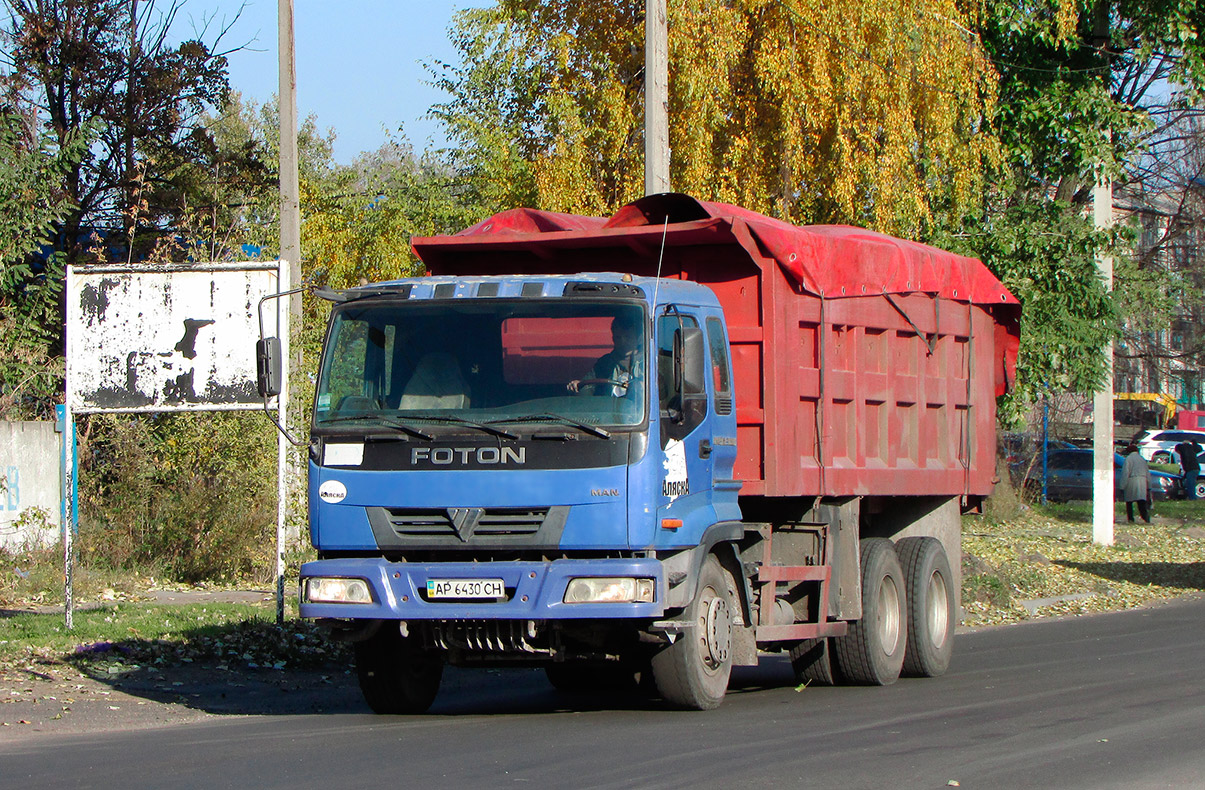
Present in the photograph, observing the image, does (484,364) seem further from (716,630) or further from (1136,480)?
(1136,480)

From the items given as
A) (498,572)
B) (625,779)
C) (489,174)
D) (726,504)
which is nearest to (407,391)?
(498,572)

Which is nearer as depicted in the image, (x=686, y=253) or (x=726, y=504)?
(x=726, y=504)

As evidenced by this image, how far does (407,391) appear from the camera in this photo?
27.9 feet

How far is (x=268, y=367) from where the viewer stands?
880 centimetres

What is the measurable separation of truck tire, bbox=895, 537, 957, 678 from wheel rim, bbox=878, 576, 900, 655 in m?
0.19

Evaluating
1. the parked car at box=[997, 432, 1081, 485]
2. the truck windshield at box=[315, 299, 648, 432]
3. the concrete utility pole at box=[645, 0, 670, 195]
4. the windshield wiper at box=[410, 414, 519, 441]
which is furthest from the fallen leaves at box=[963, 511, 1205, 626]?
the windshield wiper at box=[410, 414, 519, 441]

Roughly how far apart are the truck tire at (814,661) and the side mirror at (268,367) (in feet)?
14.6

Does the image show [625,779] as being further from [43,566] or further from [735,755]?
[43,566]

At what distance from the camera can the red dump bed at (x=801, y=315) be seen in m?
9.54

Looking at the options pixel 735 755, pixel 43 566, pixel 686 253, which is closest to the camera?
pixel 735 755

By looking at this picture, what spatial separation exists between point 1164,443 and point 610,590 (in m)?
42.1

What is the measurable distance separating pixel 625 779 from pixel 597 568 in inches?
59.9

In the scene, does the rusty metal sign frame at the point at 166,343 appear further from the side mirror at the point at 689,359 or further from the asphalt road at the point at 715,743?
the side mirror at the point at 689,359

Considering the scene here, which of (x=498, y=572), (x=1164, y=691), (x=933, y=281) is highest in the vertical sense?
(x=933, y=281)
